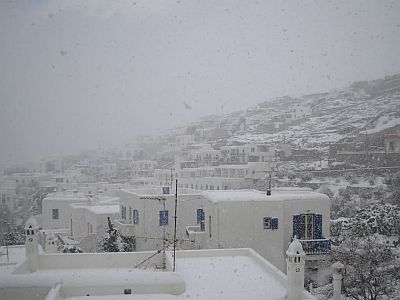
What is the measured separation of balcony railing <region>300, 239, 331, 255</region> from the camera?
995cm

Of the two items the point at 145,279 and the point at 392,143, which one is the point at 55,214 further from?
the point at 392,143

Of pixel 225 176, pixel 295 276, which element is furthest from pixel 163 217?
pixel 225 176

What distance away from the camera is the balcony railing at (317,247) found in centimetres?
995

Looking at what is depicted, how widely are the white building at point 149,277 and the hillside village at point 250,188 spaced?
0.65 meters

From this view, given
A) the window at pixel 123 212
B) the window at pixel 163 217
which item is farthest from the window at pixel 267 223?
the window at pixel 123 212

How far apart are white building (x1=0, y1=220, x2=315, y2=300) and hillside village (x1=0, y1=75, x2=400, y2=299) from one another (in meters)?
0.65

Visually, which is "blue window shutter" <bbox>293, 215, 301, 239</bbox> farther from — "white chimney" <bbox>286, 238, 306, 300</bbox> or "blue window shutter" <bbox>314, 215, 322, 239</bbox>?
"white chimney" <bbox>286, 238, 306, 300</bbox>

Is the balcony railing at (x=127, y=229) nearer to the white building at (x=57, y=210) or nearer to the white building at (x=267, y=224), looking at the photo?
the white building at (x=267, y=224)

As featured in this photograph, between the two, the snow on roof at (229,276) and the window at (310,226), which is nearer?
the snow on roof at (229,276)

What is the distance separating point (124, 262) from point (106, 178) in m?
27.3

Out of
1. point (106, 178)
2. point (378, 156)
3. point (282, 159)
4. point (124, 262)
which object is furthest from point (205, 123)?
point (124, 262)

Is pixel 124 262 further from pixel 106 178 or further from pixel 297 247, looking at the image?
pixel 106 178

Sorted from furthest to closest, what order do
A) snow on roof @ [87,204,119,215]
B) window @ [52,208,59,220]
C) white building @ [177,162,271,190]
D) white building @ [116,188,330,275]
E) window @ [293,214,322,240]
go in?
1. white building @ [177,162,271,190]
2. window @ [52,208,59,220]
3. snow on roof @ [87,204,119,215]
4. window @ [293,214,322,240]
5. white building @ [116,188,330,275]

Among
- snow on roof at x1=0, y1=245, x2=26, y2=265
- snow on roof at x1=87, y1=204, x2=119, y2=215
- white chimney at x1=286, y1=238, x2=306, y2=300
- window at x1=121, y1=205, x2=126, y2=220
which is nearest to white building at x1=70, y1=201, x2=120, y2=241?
snow on roof at x1=87, y1=204, x2=119, y2=215
